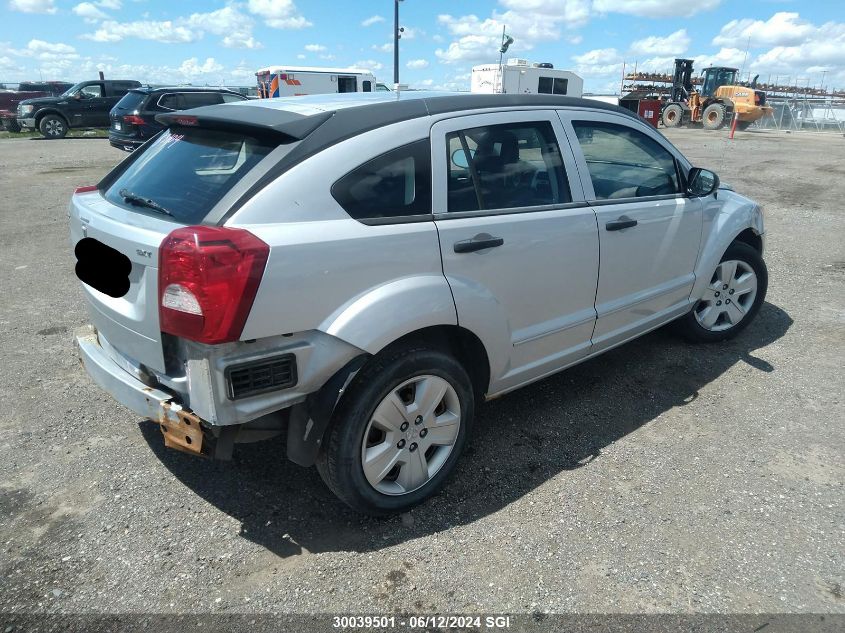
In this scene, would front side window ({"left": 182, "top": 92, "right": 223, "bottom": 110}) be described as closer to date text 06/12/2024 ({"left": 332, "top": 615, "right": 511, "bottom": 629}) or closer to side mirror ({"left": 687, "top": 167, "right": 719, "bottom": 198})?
side mirror ({"left": 687, "top": 167, "right": 719, "bottom": 198})

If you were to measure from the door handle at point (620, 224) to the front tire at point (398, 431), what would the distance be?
1256 millimetres

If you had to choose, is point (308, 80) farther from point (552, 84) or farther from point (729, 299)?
point (729, 299)

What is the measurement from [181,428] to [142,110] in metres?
13.4

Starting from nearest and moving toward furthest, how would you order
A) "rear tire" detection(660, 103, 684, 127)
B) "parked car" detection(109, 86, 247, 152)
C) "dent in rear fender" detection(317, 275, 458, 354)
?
"dent in rear fender" detection(317, 275, 458, 354) → "parked car" detection(109, 86, 247, 152) → "rear tire" detection(660, 103, 684, 127)

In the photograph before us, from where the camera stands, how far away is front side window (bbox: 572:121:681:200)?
3377 mm

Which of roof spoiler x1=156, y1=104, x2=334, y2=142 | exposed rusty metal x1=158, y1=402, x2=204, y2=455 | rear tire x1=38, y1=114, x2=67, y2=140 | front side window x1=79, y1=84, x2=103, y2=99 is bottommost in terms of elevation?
exposed rusty metal x1=158, y1=402, x2=204, y2=455

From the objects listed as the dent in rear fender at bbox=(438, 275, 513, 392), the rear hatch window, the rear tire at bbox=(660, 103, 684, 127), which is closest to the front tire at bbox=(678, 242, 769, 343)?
the dent in rear fender at bbox=(438, 275, 513, 392)

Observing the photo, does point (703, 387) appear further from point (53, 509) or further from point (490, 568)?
point (53, 509)

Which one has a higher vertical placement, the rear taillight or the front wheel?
the front wheel

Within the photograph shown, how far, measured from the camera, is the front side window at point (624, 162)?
3.38 m

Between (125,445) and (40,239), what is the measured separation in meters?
5.53

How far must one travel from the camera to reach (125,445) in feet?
10.7

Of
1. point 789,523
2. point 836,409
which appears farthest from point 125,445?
point 836,409

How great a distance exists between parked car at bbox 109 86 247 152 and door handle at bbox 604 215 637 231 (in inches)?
472
